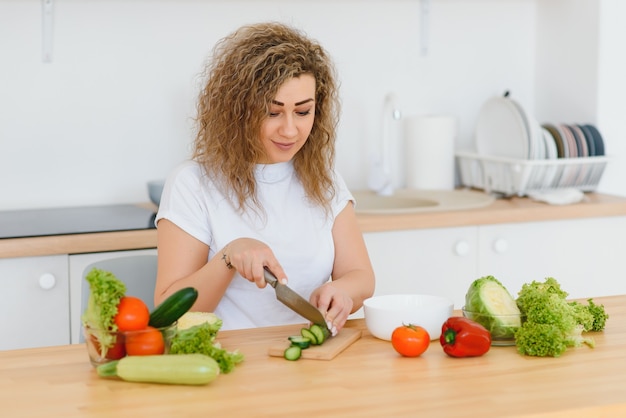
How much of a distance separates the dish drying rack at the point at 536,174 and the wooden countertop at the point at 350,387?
1.59m

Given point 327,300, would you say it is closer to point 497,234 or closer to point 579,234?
point 497,234

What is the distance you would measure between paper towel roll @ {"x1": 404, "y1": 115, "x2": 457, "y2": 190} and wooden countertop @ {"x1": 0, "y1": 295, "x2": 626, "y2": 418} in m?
1.78

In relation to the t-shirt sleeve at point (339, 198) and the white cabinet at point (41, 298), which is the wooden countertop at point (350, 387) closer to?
the t-shirt sleeve at point (339, 198)

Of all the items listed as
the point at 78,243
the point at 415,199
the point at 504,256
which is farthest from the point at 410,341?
the point at 415,199

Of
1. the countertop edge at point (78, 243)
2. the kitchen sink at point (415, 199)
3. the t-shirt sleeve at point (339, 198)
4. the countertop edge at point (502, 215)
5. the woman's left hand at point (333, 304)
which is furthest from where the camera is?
the kitchen sink at point (415, 199)

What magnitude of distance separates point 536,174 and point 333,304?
5.33ft

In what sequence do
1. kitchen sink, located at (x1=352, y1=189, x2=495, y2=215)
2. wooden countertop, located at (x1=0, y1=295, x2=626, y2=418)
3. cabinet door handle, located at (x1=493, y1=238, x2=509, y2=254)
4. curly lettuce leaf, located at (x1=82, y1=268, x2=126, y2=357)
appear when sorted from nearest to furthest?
wooden countertop, located at (x1=0, y1=295, x2=626, y2=418), curly lettuce leaf, located at (x1=82, y1=268, x2=126, y2=357), cabinet door handle, located at (x1=493, y1=238, x2=509, y2=254), kitchen sink, located at (x1=352, y1=189, x2=495, y2=215)

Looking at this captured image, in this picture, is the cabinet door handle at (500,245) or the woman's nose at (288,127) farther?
the cabinet door handle at (500,245)

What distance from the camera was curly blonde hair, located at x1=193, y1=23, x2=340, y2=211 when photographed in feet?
6.73

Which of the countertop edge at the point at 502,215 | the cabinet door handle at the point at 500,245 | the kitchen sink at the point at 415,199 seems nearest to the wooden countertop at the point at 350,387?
the countertop edge at the point at 502,215

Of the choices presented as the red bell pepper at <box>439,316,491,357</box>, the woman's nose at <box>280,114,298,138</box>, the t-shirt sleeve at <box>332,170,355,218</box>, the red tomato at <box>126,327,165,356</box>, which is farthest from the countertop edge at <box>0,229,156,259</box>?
the red bell pepper at <box>439,316,491,357</box>

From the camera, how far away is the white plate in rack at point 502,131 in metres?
3.31

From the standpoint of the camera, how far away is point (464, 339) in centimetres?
160

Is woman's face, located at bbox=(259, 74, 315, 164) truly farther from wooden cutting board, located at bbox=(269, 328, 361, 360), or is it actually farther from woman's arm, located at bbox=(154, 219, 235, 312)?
wooden cutting board, located at bbox=(269, 328, 361, 360)
